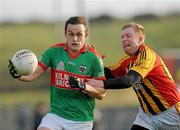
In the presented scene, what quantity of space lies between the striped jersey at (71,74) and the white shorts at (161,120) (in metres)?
0.82

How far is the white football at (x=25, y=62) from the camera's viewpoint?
36.8ft

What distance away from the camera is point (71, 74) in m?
11.6

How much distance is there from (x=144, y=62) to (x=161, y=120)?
0.99 metres

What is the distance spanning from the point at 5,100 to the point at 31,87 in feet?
14.3

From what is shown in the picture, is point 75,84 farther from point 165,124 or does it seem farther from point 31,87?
point 31,87

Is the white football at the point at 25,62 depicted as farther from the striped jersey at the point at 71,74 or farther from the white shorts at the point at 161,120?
the white shorts at the point at 161,120

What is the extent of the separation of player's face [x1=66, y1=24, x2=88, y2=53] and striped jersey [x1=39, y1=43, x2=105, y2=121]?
166 millimetres

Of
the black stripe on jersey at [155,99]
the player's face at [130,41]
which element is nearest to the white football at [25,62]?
the player's face at [130,41]

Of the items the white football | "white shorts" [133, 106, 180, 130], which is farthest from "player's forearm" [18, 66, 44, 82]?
"white shorts" [133, 106, 180, 130]

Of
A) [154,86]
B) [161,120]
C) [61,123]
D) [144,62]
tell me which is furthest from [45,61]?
[161,120]

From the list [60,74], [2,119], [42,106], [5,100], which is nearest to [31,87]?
[5,100]

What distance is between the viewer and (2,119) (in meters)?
27.8

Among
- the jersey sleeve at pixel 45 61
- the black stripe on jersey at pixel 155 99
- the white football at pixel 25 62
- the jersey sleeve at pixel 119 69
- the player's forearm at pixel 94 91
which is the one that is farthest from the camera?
the jersey sleeve at pixel 119 69

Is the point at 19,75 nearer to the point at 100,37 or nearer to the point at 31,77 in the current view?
the point at 31,77
